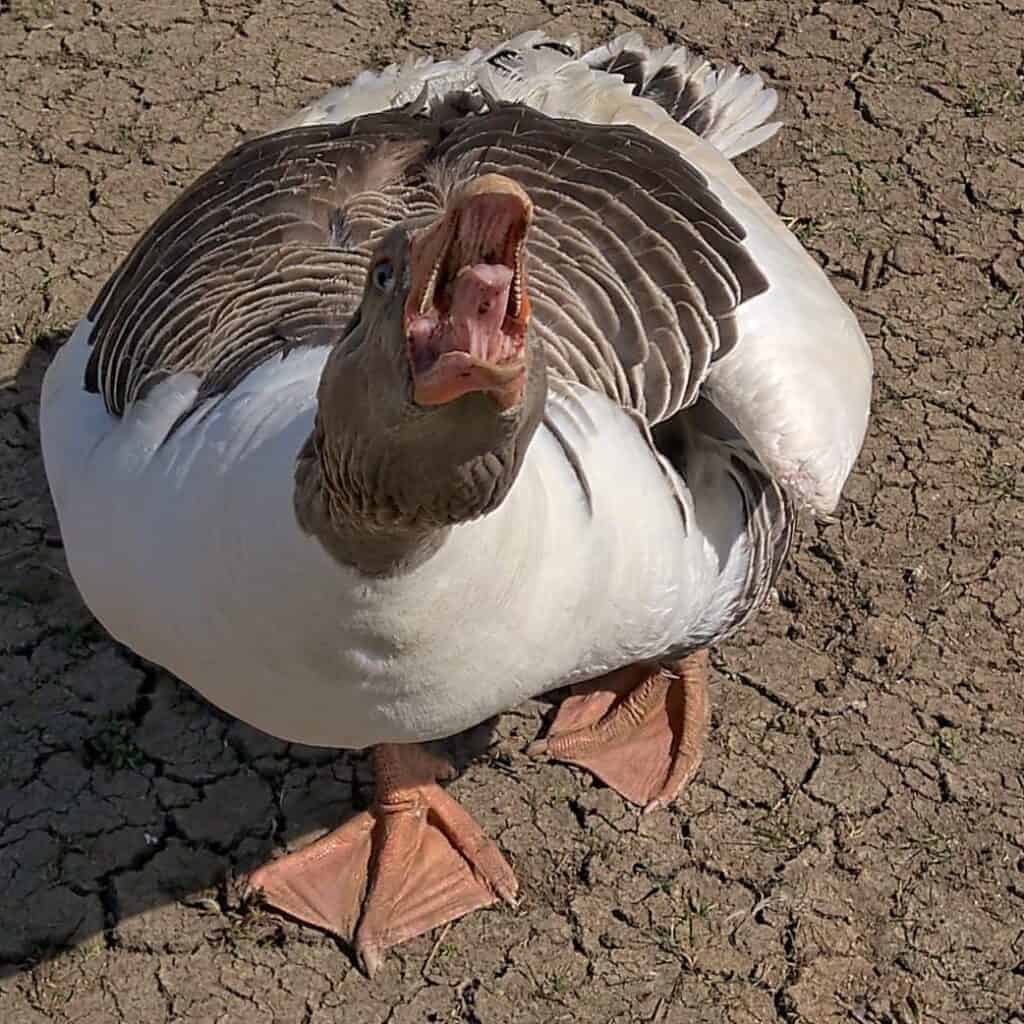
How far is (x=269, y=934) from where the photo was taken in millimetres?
3463

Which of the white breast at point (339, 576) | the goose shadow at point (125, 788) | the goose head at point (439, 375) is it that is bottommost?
the goose shadow at point (125, 788)

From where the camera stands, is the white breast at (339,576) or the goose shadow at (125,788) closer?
the white breast at (339,576)

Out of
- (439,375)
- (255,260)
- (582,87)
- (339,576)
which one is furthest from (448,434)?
(582,87)

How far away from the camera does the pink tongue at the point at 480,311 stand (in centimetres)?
171

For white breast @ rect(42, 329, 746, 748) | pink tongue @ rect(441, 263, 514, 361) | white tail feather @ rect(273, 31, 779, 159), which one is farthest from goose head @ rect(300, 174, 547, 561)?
white tail feather @ rect(273, 31, 779, 159)

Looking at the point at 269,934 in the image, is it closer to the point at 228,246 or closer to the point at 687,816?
the point at 687,816

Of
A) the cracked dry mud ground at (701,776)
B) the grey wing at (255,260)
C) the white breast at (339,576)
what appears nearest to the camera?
the white breast at (339,576)

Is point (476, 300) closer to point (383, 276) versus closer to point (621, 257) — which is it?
point (383, 276)

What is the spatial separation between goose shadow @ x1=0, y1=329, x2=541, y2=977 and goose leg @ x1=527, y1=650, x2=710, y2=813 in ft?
0.35

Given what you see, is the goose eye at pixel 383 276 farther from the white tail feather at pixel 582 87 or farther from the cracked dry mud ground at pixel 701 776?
the white tail feather at pixel 582 87

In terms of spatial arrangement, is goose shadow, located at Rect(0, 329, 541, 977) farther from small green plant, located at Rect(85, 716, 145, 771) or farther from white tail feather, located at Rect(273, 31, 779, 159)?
white tail feather, located at Rect(273, 31, 779, 159)

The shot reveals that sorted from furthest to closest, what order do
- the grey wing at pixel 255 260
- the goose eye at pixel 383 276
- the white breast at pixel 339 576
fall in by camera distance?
1. the grey wing at pixel 255 260
2. the white breast at pixel 339 576
3. the goose eye at pixel 383 276

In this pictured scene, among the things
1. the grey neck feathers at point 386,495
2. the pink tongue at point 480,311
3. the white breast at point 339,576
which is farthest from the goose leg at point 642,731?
the pink tongue at point 480,311

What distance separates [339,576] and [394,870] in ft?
4.77
